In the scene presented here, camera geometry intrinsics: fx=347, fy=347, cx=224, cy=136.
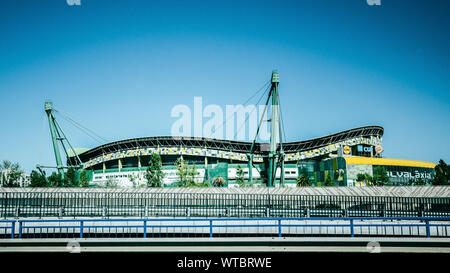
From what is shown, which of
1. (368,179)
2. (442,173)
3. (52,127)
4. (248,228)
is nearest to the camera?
(248,228)

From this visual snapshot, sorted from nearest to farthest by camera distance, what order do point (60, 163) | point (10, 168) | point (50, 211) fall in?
point (50, 211) < point (10, 168) < point (60, 163)

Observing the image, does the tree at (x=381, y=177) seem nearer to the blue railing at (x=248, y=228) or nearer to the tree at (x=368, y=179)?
the tree at (x=368, y=179)

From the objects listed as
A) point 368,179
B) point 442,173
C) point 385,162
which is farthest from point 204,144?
point 442,173

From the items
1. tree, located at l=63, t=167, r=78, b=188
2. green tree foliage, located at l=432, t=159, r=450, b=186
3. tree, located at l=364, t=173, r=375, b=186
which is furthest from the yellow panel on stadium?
tree, located at l=63, t=167, r=78, b=188

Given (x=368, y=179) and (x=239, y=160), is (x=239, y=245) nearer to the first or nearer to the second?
(x=368, y=179)

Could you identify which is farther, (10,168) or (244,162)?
(244,162)

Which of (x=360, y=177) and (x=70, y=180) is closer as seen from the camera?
(x=70, y=180)

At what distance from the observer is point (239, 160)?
103 metres

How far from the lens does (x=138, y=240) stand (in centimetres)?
1148

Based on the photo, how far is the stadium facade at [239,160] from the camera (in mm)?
86688

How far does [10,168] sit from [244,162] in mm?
61844

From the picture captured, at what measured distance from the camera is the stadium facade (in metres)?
86.7
